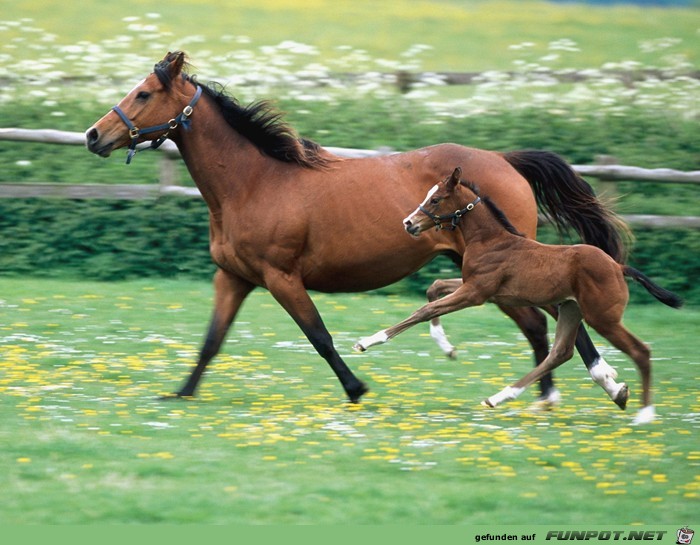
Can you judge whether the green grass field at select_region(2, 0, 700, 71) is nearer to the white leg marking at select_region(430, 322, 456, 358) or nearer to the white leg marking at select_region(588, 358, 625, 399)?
the white leg marking at select_region(430, 322, 456, 358)

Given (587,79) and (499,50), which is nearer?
(587,79)

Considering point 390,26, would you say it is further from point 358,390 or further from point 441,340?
point 358,390

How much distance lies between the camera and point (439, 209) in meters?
7.98

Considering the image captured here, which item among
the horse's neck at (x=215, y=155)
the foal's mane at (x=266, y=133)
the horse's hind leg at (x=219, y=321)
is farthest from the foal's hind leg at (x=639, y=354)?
the horse's neck at (x=215, y=155)

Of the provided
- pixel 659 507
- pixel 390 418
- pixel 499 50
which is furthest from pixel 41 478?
pixel 499 50

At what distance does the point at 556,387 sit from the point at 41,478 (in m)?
4.05

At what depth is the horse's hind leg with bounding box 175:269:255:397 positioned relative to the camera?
27.9ft

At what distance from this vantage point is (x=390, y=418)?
788cm

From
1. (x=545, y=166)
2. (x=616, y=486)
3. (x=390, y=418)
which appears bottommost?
(x=390, y=418)

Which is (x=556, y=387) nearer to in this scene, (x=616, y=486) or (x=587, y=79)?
(x=616, y=486)

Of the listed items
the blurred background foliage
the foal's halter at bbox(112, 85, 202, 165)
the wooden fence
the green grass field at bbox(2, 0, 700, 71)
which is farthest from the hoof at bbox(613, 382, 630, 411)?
the green grass field at bbox(2, 0, 700, 71)

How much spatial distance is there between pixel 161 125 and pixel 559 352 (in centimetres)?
299

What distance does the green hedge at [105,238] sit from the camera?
13781 millimetres

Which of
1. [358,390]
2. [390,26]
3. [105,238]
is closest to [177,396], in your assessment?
[358,390]
